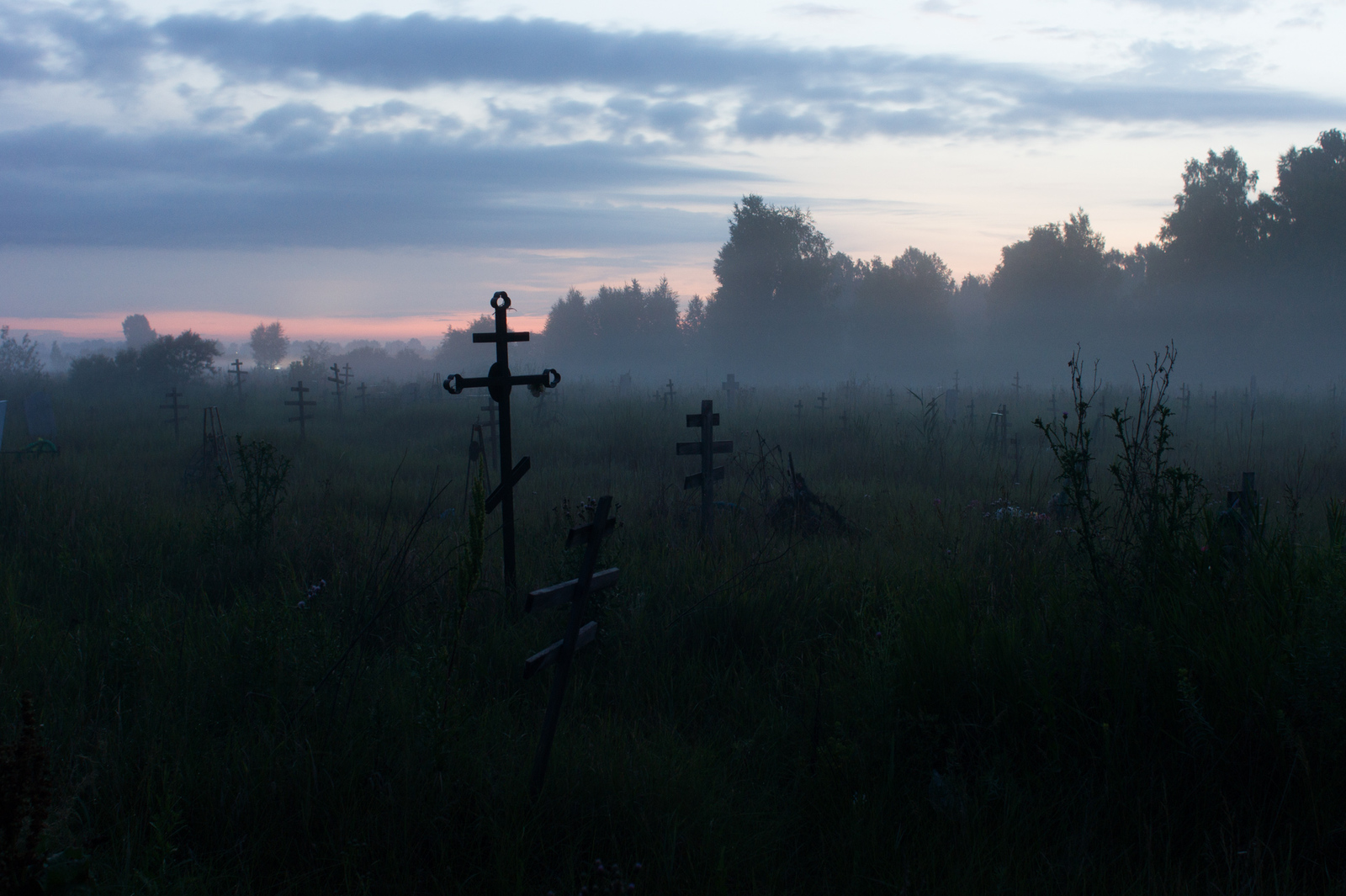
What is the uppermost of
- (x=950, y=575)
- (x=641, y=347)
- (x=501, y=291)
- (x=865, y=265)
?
(x=865, y=265)

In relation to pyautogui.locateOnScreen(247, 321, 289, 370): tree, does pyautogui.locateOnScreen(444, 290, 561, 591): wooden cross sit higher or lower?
lower

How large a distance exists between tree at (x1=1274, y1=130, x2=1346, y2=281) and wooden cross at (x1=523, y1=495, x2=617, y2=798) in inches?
1749

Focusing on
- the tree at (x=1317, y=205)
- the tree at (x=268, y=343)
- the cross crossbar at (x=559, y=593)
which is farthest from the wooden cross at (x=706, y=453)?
the tree at (x=268, y=343)

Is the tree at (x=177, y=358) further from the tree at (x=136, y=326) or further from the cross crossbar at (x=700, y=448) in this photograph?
the tree at (x=136, y=326)

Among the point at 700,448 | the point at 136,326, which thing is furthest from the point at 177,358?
the point at 136,326

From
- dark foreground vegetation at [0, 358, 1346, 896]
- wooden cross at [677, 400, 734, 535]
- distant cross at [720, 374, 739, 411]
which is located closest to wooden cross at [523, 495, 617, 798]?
dark foreground vegetation at [0, 358, 1346, 896]

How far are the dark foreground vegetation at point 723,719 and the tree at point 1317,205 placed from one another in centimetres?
4032

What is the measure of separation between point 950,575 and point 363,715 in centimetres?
352

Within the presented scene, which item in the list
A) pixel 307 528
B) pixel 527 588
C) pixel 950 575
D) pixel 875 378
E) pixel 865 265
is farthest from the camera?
pixel 865 265

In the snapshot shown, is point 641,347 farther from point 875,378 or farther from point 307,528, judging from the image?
point 307,528

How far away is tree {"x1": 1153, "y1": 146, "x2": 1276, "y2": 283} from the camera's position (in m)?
36.2

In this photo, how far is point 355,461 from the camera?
12.7 metres

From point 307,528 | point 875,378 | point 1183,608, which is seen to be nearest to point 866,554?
point 1183,608

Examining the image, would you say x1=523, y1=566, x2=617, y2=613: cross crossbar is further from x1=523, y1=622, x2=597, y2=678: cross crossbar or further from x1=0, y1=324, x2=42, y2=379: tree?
x1=0, y1=324, x2=42, y2=379: tree
